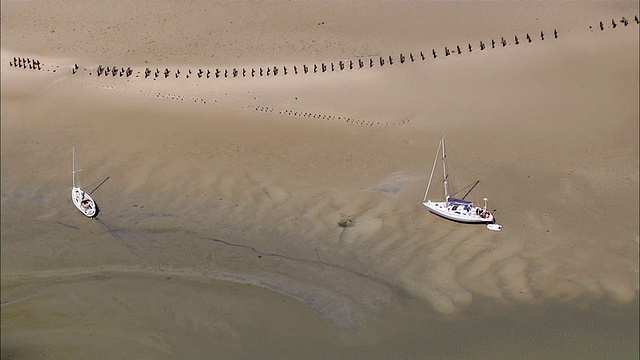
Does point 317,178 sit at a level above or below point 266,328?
above

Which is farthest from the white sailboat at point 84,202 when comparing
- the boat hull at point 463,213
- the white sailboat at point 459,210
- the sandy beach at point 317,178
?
the boat hull at point 463,213

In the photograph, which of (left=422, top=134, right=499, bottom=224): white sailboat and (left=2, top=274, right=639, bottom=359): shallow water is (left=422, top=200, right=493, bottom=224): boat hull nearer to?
(left=422, top=134, right=499, bottom=224): white sailboat

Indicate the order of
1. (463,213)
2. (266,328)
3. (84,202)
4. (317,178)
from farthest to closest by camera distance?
(317,178) < (84,202) < (463,213) < (266,328)

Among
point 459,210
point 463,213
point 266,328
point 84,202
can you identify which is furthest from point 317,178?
point 84,202

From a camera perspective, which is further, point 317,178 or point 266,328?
point 317,178

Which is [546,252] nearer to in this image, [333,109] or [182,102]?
[333,109]

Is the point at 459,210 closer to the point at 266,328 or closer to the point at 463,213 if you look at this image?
the point at 463,213

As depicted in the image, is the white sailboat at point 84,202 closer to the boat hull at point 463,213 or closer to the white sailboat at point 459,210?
the white sailboat at point 459,210
